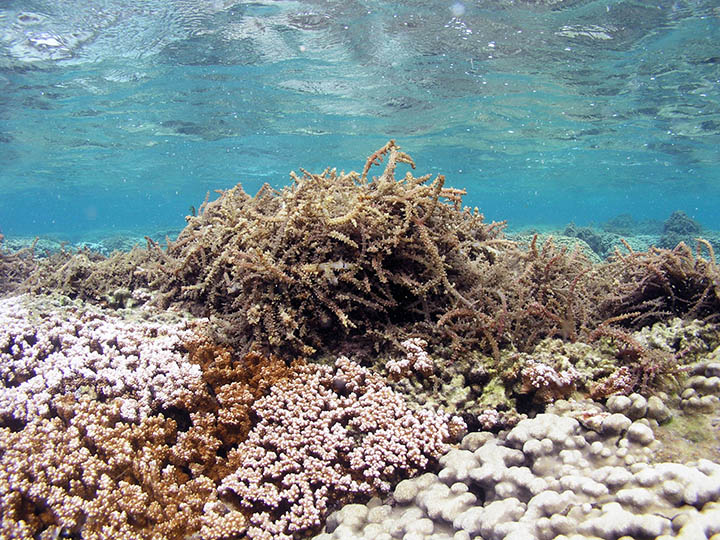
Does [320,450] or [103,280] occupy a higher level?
[103,280]

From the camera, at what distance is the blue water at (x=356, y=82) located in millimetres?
15531

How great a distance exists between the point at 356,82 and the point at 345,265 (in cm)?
2121

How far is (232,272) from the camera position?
14.1ft

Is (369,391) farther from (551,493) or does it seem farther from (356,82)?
(356,82)

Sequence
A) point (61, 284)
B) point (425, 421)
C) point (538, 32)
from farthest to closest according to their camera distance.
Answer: point (538, 32)
point (61, 284)
point (425, 421)

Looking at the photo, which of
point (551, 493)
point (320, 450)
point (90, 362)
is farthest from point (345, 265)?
point (90, 362)

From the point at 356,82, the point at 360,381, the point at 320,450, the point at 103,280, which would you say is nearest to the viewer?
the point at 320,450

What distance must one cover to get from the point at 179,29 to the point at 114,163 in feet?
93.5

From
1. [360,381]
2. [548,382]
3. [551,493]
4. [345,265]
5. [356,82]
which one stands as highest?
[356,82]

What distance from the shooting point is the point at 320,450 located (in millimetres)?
3020

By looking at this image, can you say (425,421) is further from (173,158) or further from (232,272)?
(173,158)

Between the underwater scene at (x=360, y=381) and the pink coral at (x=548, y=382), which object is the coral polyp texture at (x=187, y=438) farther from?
the pink coral at (x=548, y=382)

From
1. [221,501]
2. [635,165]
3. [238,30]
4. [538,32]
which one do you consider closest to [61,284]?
[221,501]

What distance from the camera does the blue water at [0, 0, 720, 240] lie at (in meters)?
15.5
